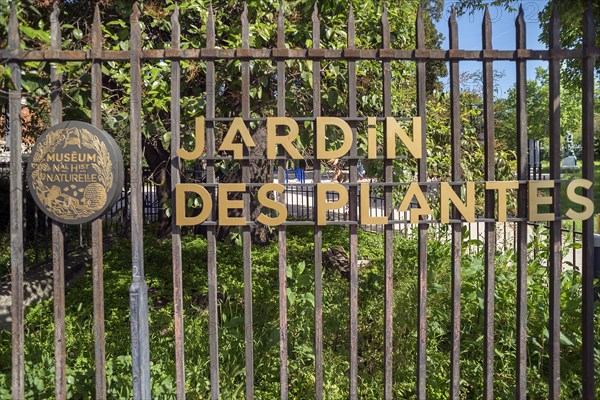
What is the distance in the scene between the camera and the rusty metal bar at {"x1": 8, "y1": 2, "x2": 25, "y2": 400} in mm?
3133

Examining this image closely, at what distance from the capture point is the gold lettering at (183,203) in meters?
3.14

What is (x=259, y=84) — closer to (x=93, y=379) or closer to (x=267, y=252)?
(x=93, y=379)

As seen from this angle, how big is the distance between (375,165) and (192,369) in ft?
9.30

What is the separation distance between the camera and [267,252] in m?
8.17

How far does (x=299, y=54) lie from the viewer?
10.4ft

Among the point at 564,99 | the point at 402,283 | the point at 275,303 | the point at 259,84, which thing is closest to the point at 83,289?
the point at 275,303

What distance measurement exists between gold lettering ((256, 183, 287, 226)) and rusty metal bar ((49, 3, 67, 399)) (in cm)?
126

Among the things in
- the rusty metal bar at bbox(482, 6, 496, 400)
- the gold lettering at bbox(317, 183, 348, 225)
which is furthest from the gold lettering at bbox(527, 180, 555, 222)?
the gold lettering at bbox(317, 183, 348, 225)

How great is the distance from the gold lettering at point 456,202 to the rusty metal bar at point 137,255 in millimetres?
1865

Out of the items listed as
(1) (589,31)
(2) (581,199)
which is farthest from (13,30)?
(2) (581,199)

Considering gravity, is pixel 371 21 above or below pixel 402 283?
above

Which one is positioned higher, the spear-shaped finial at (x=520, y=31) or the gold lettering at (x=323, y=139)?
the spear-shaped finial at (x=520, y=31)

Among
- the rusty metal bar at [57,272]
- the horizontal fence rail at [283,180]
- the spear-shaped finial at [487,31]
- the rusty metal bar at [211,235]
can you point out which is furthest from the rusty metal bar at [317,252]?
the rusty metal bar at [57,272]

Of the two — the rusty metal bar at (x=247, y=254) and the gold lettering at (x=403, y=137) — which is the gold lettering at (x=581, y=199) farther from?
the rusty metal bar at (x=247, y=254)
